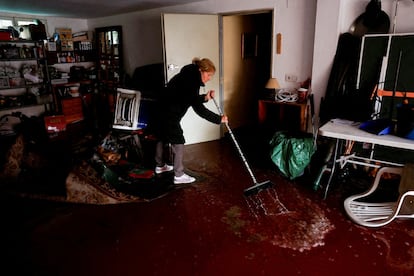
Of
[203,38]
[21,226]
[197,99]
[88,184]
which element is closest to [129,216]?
[88,184]

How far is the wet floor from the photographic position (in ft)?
6.58

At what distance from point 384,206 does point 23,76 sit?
240 inches

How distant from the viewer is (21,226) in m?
2.55

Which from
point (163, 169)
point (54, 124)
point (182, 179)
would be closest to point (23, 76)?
point (54, 124)

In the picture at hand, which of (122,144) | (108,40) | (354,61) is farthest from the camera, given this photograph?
(108,40)

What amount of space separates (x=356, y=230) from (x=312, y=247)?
18.3 inches

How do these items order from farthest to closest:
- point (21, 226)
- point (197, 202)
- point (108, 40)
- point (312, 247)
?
point (108, 40), point (197, 202), point (21, 226), point (312, 247)

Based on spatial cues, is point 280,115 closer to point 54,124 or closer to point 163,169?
point 163,169

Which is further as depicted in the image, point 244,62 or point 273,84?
point 244,62

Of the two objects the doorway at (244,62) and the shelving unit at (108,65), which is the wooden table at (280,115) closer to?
the doorway at (244,62)

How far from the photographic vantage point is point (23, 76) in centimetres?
557

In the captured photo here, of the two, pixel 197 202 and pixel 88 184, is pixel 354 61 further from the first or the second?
pixel 88 184

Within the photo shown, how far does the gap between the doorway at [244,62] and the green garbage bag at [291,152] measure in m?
1.69

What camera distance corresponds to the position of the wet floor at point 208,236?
6.58 ft
